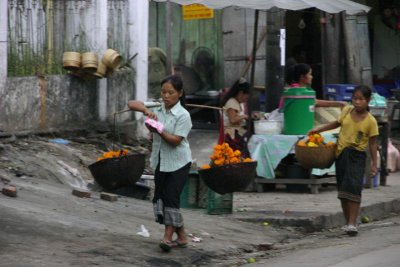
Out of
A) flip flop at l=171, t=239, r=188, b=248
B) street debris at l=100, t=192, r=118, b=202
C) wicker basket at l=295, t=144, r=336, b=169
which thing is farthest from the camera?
street debris at l=100, t=192, r=118, b=202

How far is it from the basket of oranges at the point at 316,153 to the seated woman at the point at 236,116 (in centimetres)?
193

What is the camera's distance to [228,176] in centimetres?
1005

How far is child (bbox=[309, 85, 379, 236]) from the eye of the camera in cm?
1029

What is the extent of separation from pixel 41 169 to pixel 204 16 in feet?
16.8

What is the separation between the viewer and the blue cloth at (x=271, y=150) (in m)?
13.0

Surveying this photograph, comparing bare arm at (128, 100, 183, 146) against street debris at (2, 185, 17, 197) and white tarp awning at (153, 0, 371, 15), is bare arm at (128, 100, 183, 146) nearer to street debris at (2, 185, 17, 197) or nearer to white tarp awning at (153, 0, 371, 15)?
street debris at (2, 185, 17, 197)

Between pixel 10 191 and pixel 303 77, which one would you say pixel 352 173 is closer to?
pixel 303 77

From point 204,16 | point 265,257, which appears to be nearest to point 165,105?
point 265,257

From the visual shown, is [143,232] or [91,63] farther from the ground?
[91,63]

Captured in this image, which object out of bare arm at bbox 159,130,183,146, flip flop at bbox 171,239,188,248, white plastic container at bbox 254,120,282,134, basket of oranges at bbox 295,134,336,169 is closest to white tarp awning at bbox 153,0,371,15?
white plastic container at bbox 254,120,282,134

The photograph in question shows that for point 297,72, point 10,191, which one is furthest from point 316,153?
point 10,191

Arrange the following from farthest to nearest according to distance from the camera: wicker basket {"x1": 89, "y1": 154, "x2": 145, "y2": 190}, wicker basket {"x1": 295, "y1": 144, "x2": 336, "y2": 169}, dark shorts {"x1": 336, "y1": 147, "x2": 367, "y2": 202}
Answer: wicker basket {"x1": 295, "y1": 144, "x2": 336, "y2": 169} < dark shorts {"x1": 336, "y1": 147, "x2": 367, "y2": 202} < wicker basket {"x1": 89, "y1": 154, "x2": 145, "y2": 190}

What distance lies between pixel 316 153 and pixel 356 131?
0.61 metres

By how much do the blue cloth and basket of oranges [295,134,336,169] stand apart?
1.85 m
